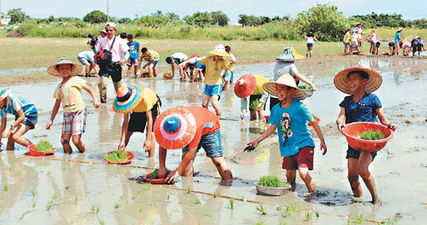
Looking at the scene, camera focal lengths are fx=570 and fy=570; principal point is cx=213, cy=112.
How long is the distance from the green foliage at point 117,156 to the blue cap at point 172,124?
6.22 ft

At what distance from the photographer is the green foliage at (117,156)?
7.95m

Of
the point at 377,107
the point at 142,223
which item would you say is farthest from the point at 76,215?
the point at 377,107

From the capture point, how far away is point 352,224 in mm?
5492

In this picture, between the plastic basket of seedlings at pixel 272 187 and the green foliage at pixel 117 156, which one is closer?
the plastic basket of seedlings at pixel 272 187

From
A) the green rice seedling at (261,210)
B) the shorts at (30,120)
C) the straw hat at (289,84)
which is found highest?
the straw hat at (289,84)

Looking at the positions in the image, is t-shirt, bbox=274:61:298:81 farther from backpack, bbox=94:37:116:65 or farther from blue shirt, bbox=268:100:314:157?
backpack, bbox=94:37:116:65

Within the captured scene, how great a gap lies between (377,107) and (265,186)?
1.52m

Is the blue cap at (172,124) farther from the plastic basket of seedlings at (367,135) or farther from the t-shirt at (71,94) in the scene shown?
the t-shirt at (71,94)

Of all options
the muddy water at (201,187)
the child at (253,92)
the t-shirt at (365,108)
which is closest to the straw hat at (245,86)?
the child at (253,92)

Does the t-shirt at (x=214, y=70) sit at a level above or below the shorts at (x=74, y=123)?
above

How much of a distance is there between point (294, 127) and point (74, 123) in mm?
3580

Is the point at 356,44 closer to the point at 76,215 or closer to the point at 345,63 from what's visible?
the point at 345,63

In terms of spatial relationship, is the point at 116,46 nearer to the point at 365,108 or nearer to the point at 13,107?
the point at 13,107

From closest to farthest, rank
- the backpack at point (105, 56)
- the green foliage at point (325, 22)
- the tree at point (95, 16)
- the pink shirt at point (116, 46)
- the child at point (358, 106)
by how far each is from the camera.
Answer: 1. the child at point (358, 106)
2. the backpack at point (105, 56)
3. the pink shirt at point (116, 46)
4. the green foliage at point (325, 22)
5. the tree at point (95, 16)
